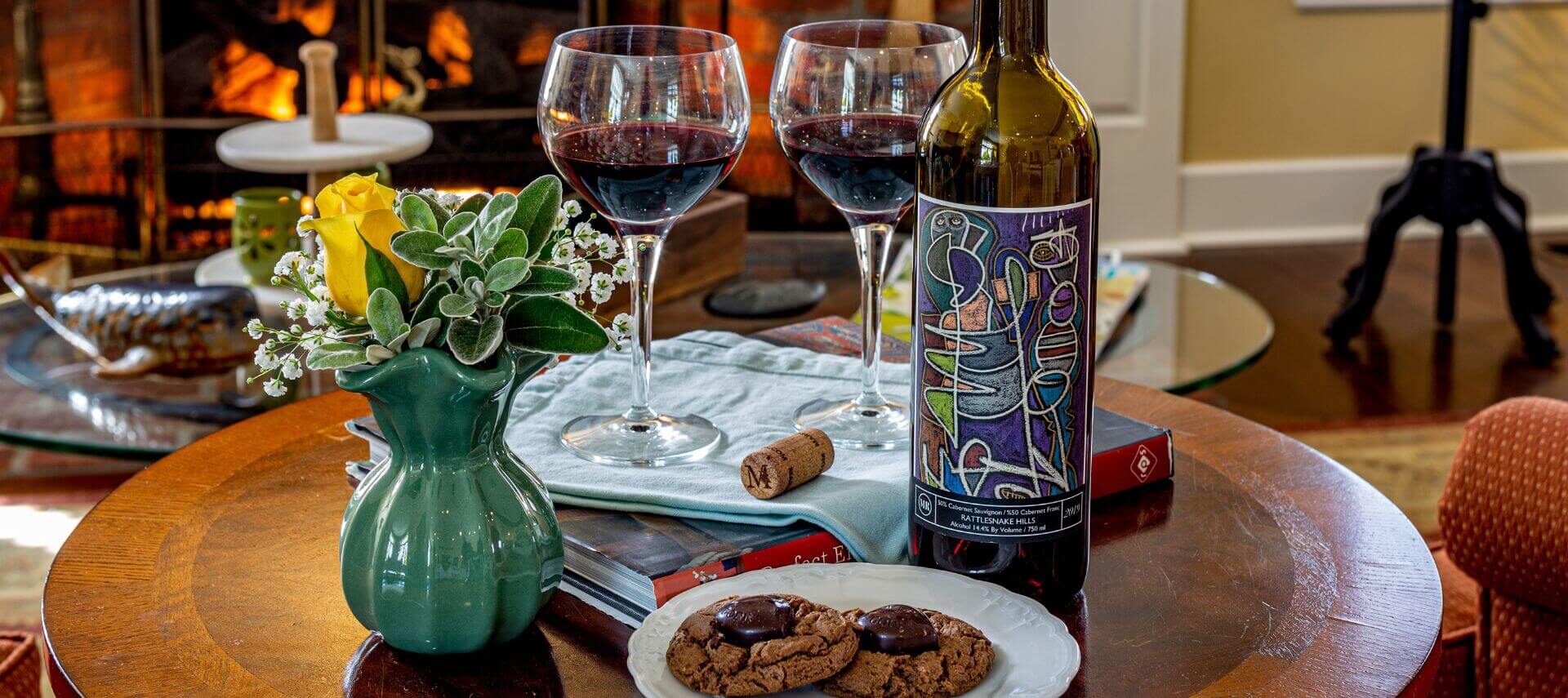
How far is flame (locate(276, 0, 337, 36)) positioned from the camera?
323 centimetres

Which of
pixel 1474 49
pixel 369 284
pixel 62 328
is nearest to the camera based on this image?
pixel 369 284

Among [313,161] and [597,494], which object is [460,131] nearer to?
[313,161]

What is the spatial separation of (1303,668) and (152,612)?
0.54 m

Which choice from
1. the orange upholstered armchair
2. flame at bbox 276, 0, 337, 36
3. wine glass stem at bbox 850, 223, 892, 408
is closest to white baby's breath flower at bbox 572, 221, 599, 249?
wine glass stem at bbox 850, 223, 892, 408

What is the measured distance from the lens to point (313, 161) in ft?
5.97

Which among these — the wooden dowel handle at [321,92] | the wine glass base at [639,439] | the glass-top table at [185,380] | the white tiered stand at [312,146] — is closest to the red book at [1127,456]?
the wine glass base at [639,439]

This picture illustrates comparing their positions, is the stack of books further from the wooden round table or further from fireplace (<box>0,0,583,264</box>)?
fireplace (<box>0,0,583,264</box>)

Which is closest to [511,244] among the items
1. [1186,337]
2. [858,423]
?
[858,423]

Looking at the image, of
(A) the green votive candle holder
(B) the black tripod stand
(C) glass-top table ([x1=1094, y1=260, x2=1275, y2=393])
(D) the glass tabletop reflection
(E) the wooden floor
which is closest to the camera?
(D) the glass tabletop reflection

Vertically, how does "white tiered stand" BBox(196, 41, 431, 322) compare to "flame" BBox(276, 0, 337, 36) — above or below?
below

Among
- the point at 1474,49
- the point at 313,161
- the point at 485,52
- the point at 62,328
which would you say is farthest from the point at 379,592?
the point at 1474,49

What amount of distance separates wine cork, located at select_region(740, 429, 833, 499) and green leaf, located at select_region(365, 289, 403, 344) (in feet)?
0.72

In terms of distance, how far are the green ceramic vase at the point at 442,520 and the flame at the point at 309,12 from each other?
277 cm

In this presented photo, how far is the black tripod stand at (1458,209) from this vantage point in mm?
2965
